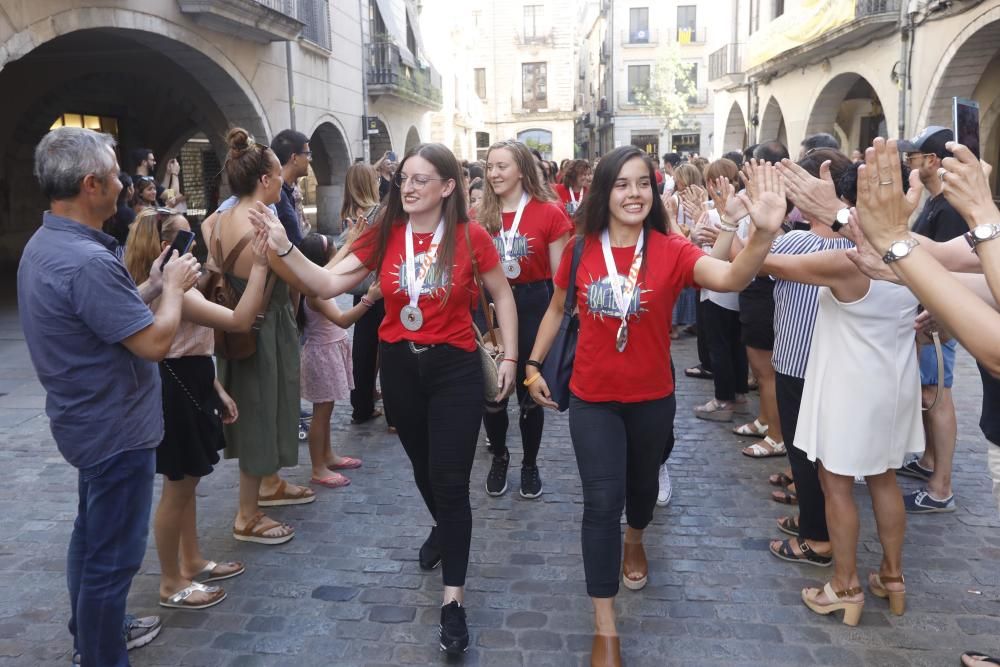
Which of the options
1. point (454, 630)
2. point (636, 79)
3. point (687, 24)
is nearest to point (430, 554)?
point (454, 630)

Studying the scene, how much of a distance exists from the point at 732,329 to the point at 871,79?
12622 millimetres

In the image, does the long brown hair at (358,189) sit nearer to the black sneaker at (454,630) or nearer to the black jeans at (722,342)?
the black jeans at (722,342)

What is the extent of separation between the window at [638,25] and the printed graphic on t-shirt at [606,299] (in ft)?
149

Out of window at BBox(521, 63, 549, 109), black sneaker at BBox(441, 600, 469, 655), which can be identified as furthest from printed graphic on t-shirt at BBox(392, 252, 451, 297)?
window at BBox(521, 63, 549, 109)

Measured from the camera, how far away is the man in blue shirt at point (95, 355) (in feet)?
8.72

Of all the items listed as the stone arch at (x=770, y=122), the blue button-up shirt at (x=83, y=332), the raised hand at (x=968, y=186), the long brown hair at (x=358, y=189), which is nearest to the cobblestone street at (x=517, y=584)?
the blue button-up shirt at (x=83, y=332)

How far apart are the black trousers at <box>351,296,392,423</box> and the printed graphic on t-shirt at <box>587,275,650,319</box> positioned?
2774mm

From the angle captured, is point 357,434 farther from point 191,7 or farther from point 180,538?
point 191,7

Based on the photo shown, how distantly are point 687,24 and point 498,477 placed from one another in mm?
44291

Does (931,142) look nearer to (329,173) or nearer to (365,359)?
(365,359)

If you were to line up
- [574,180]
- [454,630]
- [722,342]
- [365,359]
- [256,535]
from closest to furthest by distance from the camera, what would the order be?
[454,630]
[256,535]
[365,359]
[722,342]
[574,180]

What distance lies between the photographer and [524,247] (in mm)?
4914

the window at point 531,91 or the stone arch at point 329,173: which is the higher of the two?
the window at point 531,91

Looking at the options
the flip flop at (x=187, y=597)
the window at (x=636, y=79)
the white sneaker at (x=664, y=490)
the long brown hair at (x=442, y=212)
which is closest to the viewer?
the long brown hair at (x=442, y=212)
